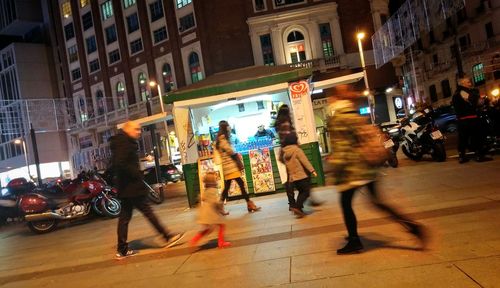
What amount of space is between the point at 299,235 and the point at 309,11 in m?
29.8

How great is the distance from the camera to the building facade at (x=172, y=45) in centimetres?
3384

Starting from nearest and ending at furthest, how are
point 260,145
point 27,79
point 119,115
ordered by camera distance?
point 260,145 → point 119,115 → point 27,79

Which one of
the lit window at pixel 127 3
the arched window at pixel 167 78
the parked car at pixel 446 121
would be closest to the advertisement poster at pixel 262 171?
the parked car at pixel 446 121

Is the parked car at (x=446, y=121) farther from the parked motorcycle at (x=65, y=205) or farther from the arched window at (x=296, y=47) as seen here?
the parked motorcycle at (x=65, y=205)

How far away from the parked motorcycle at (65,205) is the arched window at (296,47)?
24.4 meters

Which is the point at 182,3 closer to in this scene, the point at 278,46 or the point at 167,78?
the point at 167,78

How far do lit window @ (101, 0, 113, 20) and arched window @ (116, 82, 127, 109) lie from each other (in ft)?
21.9

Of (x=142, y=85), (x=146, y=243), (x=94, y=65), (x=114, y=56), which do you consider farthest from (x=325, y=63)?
(x=146, y=243)

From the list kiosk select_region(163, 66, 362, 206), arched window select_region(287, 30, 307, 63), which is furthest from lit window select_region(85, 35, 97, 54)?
kiosk select_region(163, 66, 362, 206)

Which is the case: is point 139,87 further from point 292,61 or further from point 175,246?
point 175,246

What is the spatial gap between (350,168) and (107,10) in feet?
147

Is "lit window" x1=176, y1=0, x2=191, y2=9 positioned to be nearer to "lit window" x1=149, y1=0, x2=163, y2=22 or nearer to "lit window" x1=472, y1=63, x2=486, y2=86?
"lit window" x1=149, y1=0, x2=163, y2=22

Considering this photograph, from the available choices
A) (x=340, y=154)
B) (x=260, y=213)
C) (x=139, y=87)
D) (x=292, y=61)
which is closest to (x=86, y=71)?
(x=139, y=87)

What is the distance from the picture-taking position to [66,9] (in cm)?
4881
